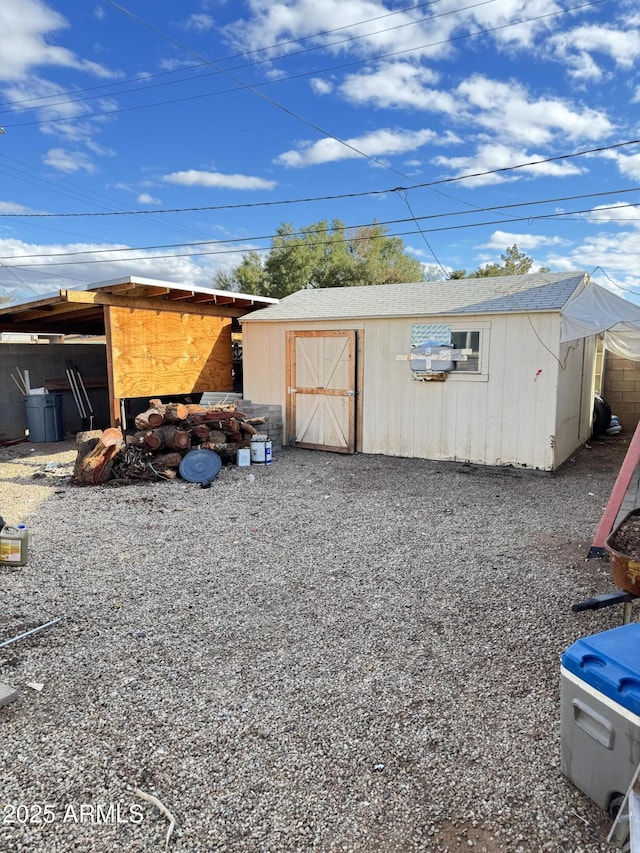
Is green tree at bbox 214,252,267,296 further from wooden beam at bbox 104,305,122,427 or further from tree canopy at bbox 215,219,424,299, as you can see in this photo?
wooden beam at bbox 104,305,122,427

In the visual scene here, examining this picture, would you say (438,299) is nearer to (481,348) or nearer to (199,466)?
(481,348)

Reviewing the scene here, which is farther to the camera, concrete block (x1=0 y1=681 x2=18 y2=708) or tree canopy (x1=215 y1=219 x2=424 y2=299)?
tree canopy (x1=215 y1=219 x2=424 y2=299)

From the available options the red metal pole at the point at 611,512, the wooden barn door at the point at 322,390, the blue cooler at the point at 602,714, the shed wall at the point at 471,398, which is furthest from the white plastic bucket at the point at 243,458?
the blue cooler at the point at 602,714

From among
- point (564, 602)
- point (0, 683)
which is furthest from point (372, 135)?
point (0, 683)

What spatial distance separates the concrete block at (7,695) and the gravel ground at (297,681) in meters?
0.04

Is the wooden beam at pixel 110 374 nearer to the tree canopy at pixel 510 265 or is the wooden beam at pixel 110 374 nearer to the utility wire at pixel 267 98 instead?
the utility wire at pixel 267 98

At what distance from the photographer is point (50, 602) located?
3.40 m

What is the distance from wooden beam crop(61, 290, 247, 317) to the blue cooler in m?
7.64

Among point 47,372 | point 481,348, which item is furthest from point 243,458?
point 47,372

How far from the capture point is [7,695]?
2.35 meters

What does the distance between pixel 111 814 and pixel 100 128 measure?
19299 millimetres

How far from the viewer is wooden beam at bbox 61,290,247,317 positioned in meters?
7.41

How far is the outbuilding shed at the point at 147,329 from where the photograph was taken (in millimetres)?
7805

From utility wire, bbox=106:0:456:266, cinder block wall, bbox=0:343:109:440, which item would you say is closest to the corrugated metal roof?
utility wire, bbox=106:0:456:266
